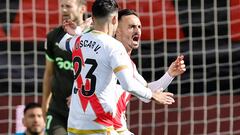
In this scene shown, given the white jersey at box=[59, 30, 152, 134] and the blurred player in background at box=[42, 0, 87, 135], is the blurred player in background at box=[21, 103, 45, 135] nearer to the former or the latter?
the blurred player in background at box=[42, 0, 87, 135]

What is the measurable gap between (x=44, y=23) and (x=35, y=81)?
0.71 meters

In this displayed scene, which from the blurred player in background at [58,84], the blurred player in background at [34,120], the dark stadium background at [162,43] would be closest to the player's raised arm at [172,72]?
the blurred player in background at [58,84]

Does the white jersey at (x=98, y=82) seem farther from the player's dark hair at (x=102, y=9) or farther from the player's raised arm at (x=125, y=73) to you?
the player's dark hair at (x=102, y=9)

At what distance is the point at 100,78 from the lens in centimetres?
639

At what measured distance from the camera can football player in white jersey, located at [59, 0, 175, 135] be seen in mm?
6332

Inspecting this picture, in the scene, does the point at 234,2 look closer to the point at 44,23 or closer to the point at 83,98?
the point at 44,23

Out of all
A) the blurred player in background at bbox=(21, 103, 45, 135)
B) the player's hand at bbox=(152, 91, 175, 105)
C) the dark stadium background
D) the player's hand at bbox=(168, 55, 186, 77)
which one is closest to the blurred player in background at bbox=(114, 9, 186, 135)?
the player's hand at bbox=(168, 55, 186, 77)

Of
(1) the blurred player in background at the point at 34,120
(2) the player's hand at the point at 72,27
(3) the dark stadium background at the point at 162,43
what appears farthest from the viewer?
(3) the dark stadium background at the point at 162,43

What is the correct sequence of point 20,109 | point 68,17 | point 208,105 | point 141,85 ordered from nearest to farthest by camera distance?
point 141,85, point 68,17, point 20,109, point 208,105

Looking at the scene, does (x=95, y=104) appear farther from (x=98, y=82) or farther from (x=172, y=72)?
(x=172, y=72)

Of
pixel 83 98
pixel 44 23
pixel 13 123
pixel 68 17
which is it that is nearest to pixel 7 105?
pixel 13 123

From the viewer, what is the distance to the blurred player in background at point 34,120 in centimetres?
934

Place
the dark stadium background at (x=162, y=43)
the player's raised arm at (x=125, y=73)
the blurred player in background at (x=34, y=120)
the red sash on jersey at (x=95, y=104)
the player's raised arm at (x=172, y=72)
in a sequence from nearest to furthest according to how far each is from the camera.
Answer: the player's raised arm at (x=125, y=73) → the red sash on jersey at (x=95, y=104) → the player's raised arm at (x=172, y=72) → the blurred player in background at (x=34, y=120) → the dark stadium background at (x=162, y=43)

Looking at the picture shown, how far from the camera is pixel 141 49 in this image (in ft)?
36.5
